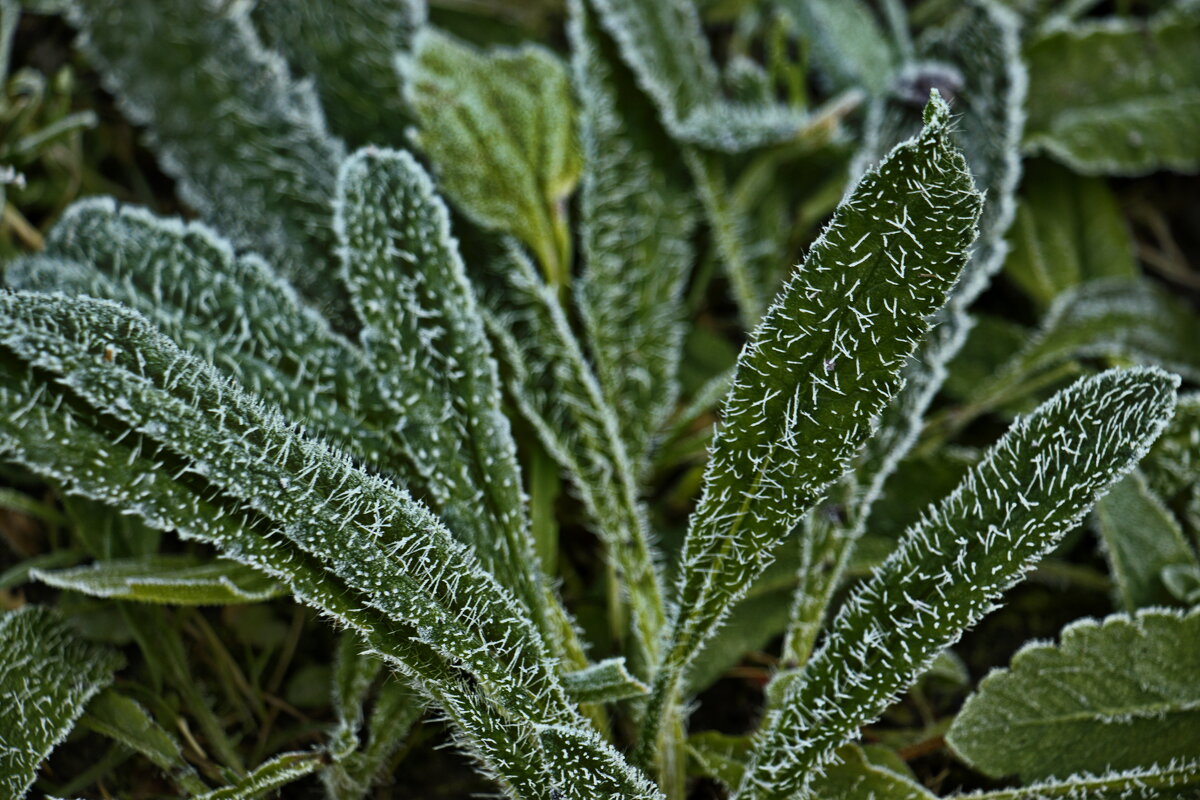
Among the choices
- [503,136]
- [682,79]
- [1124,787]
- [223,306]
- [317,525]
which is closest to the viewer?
[317,525]

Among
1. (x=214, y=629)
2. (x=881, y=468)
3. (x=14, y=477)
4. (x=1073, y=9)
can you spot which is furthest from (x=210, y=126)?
(x=1073, y=9)

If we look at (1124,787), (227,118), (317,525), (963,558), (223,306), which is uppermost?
(227,118)

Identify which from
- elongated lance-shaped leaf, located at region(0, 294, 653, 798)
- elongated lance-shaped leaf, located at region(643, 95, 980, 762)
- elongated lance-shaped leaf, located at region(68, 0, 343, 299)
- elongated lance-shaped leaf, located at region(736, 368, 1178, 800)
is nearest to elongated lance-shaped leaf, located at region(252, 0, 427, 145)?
elongated lance-shaped leaf, located at region(68, 0, 343, 299)

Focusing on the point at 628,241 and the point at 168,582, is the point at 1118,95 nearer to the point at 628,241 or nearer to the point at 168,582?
the point at 628,241

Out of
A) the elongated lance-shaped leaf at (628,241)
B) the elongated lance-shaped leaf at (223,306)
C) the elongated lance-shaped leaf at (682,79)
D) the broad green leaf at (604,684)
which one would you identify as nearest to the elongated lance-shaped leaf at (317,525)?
the broad green leaf at (604,684)

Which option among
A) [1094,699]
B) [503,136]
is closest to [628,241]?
[503,136]

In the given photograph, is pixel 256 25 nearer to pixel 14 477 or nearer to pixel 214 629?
pixel 14 477
